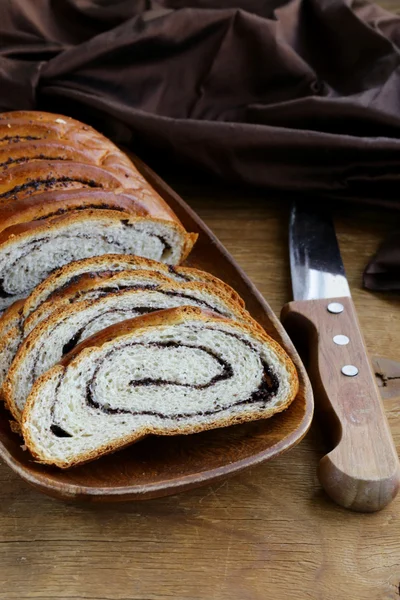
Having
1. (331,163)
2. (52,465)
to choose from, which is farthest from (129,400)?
(331,163)

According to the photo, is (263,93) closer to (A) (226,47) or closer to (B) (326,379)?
(A) (226,47)

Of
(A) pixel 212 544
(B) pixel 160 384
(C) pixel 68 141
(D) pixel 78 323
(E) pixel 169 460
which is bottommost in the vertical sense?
(A) pixel 212 544

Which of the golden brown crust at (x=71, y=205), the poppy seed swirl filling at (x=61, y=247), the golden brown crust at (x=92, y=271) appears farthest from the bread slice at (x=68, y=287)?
the golden brown crust at (x=71, y=205)

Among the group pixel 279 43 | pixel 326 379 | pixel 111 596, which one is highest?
pixel 279 43

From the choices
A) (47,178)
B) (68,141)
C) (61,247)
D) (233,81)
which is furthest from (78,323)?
(233,81)

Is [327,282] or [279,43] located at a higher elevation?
[279,43]

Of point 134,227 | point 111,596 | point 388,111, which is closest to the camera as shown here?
point 111,596

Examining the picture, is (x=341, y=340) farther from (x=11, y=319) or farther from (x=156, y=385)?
(x=11, y=319)

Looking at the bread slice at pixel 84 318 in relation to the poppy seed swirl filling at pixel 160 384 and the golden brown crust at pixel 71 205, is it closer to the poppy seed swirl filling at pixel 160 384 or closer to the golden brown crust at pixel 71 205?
the poppy seed swirl filling at pixel 160 384
